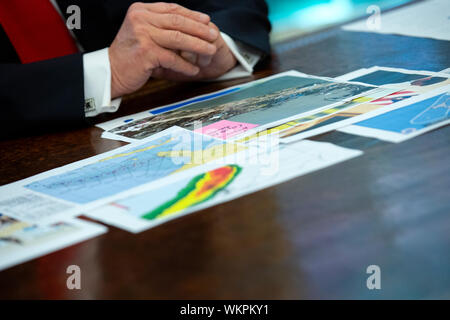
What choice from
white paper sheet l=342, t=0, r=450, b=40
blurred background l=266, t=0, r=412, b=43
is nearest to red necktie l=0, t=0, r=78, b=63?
blurred background l=266, t=0, r=412, b=43

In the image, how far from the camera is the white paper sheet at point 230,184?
0.70 m

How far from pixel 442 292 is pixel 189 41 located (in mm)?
905

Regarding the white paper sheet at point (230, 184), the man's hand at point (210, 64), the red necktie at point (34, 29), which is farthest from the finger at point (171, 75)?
the white paper sheet at point (230, 184)

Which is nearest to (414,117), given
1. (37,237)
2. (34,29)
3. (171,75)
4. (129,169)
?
(129,169)

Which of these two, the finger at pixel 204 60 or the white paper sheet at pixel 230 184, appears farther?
the finger at pixel 204 60

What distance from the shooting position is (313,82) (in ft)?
3.83

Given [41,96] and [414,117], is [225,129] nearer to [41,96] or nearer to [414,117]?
[414,117]

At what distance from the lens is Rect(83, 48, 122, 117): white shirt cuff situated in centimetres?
129

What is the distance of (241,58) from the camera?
1.41 m

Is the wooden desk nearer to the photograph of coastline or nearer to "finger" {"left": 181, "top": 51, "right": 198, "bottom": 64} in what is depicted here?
the photograph of coastline

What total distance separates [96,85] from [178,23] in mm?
222

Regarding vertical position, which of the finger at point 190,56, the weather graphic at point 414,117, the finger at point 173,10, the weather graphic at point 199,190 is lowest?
the weather graphic at point 199,190

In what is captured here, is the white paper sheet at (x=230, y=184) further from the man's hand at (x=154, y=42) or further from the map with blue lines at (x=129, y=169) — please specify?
the man's hand at (x=154, y=42)
